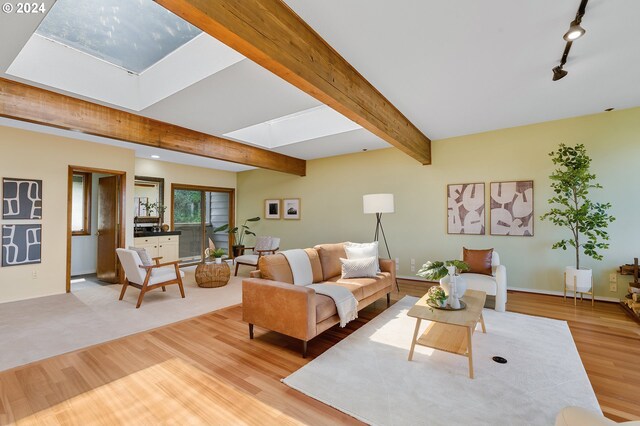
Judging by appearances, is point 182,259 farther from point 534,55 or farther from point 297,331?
point 534,55

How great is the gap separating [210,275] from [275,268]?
7.55 ft

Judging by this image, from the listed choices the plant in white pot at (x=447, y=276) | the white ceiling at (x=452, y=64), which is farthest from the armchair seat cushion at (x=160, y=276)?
the plant in white pot at (x=447, y=276)

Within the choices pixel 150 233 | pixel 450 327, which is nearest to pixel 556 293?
pixel 450 327

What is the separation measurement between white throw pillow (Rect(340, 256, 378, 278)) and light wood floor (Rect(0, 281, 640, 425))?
2.15 ft

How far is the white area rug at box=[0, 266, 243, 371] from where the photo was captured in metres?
2.73

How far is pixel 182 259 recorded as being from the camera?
7.13m

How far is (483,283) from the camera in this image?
3648 mm

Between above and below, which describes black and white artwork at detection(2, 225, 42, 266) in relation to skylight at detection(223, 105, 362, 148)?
below

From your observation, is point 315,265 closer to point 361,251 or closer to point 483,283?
point 361,251

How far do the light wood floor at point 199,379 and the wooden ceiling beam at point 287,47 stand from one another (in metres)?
2.30

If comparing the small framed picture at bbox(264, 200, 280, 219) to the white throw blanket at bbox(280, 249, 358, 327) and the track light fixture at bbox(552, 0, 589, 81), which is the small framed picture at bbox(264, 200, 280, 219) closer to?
the white throw blanket at bbox(280, 249, 358, 327)

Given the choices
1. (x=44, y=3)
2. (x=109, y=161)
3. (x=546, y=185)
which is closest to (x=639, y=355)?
(x=546, y=185)

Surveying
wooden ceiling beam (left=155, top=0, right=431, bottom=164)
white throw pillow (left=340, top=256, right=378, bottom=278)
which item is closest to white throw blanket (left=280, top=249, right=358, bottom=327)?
white throw pillow (left=340, top=256, right=378, bottom=278)

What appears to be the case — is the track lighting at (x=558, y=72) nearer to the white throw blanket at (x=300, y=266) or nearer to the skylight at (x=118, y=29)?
the white throw blanket at (x=300, y=266)
